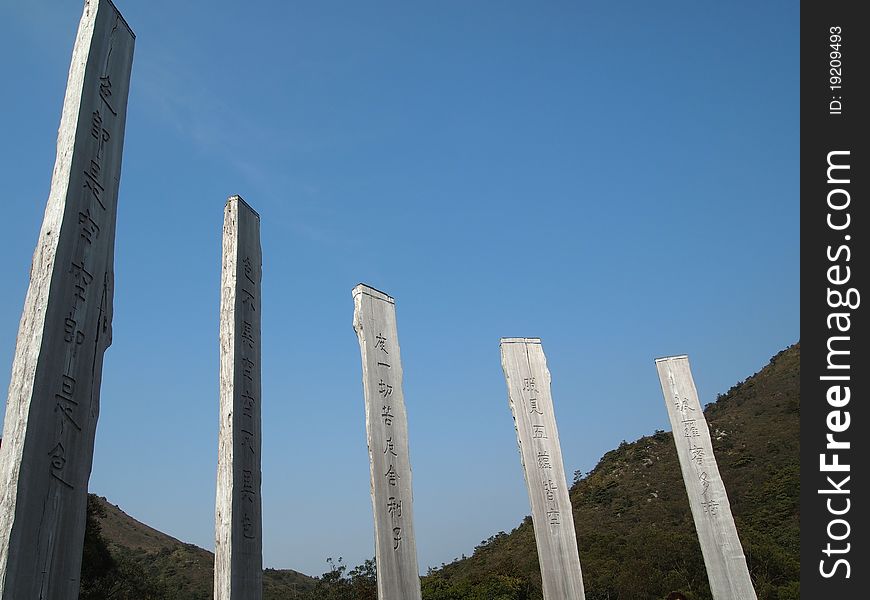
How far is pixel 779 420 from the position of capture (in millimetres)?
21562

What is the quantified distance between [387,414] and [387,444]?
22cm

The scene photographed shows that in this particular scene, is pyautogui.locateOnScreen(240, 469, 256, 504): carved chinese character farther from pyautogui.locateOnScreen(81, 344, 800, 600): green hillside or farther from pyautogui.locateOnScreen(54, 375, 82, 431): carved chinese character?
pyautogui.locateOnScreen(81, 344, 800, 600): green hillside

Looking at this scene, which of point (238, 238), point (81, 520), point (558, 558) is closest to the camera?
point (81, 520)

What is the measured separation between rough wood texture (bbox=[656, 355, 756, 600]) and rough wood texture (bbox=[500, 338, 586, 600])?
159cm

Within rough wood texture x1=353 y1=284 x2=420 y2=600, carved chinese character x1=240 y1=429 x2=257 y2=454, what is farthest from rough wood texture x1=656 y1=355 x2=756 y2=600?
carved chinese character x1=240 y1=429 x2=257 y2=454

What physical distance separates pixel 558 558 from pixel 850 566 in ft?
7.00

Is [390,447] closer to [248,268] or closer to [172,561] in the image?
[248,268]

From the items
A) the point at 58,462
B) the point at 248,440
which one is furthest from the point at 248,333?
the point at 58,462

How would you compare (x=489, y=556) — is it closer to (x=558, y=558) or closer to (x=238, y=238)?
(x=558, y=558)

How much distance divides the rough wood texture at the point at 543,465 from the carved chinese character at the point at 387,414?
156 centimetres

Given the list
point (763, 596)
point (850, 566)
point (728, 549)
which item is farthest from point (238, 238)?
point (763, 596)

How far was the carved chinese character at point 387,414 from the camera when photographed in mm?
5141

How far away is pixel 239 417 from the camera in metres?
4.05

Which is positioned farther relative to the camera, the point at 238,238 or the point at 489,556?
the point at 489,556
